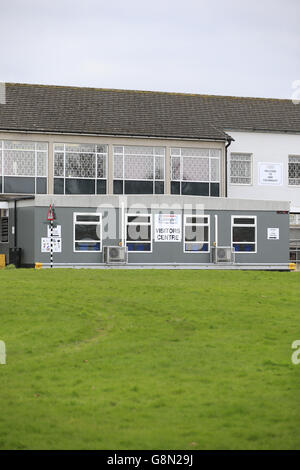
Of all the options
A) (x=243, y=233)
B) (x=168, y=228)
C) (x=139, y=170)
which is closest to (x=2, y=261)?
(x=168, y=228)

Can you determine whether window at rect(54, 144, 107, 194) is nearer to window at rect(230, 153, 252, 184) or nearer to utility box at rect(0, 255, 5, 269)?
utility box at rect(0, 255, 5, 269)

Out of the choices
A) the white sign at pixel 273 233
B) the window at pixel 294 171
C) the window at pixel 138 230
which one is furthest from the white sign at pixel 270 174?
the window at pixel 138 230

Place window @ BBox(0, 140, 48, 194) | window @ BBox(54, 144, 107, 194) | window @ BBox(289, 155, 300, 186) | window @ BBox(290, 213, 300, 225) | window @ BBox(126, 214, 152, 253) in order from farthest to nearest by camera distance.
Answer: window @ BBox(290, 213, 300, 225), window @ BBox(289, 155, 300, 186), window @ BBox(54, 144, 107, 194), window @ BBox(0, 140, 48, 194), window @ BBox(126, 214, 152, 253)

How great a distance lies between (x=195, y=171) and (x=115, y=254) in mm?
10365

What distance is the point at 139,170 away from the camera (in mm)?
41344

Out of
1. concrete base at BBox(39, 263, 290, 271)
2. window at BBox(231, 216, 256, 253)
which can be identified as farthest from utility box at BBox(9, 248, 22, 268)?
window at BBox(231, 216, 256, 253)

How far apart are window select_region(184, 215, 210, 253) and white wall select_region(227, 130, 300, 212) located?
9.96 meters

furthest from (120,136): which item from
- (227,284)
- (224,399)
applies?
(224,399)

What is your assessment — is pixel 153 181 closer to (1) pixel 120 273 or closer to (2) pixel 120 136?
(2) pixel 120 136

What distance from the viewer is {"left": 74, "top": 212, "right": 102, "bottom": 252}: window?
109 feet

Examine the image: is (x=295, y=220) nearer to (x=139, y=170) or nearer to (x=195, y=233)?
(x=139, y=170)

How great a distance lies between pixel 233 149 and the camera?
44.1m

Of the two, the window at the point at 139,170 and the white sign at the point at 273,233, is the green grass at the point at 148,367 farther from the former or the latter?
the window at the point at 139,170

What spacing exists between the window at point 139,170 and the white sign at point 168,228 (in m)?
7.30
